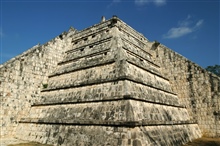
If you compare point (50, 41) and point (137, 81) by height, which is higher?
point (50, 41)

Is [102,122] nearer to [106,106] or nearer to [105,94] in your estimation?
[106,106]

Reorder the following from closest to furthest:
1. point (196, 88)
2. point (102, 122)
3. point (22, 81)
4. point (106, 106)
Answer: point (102, 122) < point (106, 106) < point (22, 81) < point (196, 88)

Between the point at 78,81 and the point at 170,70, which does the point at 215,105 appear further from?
the point at 78,81

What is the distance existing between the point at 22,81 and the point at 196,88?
12.9 meters

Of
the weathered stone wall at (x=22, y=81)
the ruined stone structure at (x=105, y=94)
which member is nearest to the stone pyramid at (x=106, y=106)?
the ruined stone structure at (x=105, y=94)

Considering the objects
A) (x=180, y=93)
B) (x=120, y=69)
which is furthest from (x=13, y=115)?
(x=180, y=93)

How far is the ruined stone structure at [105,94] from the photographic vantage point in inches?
327

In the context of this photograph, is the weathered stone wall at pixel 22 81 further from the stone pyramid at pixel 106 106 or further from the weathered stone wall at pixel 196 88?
the weathered stone wall at pixel 196 88

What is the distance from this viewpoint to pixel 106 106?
880 centimetres

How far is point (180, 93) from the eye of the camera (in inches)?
562

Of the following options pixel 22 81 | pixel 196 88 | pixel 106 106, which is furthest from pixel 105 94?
pixel 196 88

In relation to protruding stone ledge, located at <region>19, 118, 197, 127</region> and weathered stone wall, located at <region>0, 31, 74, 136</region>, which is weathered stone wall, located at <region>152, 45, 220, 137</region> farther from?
weathered stone wall, located at <region>0, 31, 74, 136</region>

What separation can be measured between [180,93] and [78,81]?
27.2 feet

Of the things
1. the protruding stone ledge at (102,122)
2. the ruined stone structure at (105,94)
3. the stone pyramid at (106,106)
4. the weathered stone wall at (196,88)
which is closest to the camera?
the protruding stone ledge at (102,122)
